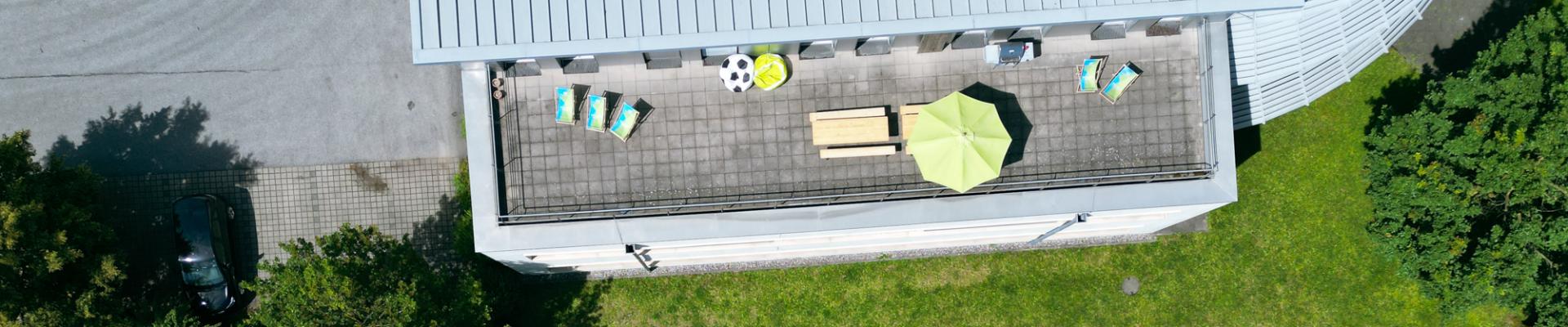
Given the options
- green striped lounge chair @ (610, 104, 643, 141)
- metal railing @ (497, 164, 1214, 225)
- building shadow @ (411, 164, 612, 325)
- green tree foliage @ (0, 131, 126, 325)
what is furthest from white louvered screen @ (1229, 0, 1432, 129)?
green tree foliage @ (0, 131, 126, 325)

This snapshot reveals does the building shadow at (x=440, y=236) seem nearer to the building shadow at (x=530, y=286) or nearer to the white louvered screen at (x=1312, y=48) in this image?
the building shadow at (x=530, y=286)

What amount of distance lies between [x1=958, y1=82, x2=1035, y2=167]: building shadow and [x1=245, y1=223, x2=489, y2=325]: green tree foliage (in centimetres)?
1449

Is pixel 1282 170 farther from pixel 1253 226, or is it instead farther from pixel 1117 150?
pixel 1117 150

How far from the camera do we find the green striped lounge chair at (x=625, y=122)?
19.4 m

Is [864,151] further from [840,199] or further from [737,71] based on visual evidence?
[737,71]

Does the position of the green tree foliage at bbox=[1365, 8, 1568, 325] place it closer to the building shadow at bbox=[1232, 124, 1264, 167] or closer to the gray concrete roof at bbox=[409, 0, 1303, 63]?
the building shadow at bbox=[1232, 124, 1264, 167]

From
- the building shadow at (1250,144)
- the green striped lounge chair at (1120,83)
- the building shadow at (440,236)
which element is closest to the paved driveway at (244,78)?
the building shadow at (440,236)

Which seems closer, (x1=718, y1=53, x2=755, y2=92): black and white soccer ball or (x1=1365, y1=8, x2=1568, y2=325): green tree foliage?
(x1=718, y1=53, x2=755, y2=92): black and white soccer ball

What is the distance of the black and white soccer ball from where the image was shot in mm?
19156

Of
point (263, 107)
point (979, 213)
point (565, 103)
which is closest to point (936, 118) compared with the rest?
point (979, 213)

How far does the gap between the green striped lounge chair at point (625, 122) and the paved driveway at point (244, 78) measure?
11.1m

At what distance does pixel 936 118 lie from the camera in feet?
58.5

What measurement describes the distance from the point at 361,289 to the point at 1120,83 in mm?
19695

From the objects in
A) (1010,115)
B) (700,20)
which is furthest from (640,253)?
(1010,115)
